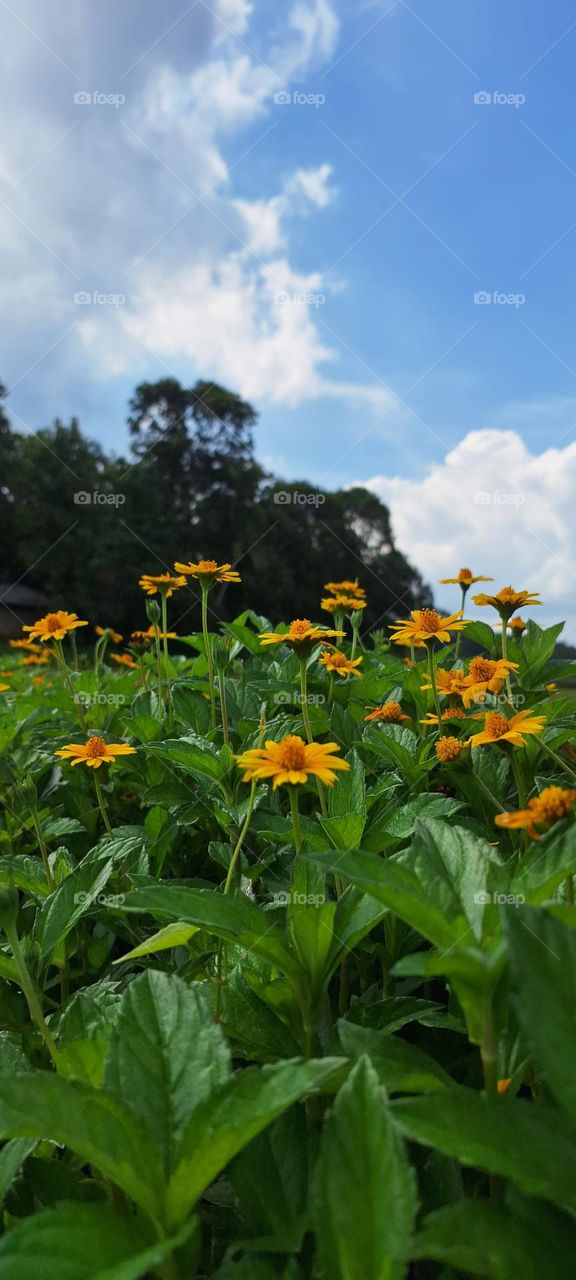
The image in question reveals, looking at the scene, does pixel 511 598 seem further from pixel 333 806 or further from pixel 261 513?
pixel 261 513

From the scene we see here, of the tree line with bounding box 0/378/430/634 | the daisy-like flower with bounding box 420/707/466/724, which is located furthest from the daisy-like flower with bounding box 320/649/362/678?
the tree line with bounding box 0/378/430/634

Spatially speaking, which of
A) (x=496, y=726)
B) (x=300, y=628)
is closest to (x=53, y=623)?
(x=300, y=628)

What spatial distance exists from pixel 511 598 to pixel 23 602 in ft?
84.3

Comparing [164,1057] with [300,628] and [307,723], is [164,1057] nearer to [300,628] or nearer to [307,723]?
[307,723]

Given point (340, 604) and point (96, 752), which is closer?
point (96, 752)

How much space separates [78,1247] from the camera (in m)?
0.54

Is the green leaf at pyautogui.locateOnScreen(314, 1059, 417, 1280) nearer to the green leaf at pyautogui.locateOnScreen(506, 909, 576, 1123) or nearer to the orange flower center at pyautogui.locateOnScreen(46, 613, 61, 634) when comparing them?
the green leaf at pyautogui.locateOnScreen(506, 909, 576, 1123)

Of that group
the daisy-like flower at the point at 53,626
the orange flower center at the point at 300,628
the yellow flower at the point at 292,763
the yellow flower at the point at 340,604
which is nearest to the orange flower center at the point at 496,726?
the yellow flower at the point at 292,763

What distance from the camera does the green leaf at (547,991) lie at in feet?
1.81

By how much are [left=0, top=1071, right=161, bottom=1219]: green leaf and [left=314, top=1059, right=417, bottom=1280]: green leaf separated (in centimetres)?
12

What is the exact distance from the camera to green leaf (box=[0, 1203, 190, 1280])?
52 cm

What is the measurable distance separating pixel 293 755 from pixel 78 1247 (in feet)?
1.60

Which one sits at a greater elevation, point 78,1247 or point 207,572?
point 207,572

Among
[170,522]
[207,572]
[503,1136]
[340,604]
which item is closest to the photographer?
[503,1136]
